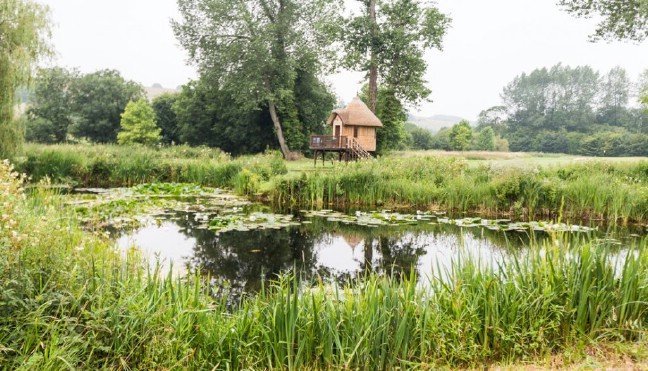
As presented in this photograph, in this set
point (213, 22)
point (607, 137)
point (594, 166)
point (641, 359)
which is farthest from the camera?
point (607, 137)

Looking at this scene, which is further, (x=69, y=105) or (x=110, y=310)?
(x=69, y=105)

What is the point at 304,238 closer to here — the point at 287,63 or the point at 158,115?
the point at 287,63

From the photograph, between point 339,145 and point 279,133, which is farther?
point 279,133

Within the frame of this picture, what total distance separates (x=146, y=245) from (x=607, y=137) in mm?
68132

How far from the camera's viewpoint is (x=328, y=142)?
95.0 feet

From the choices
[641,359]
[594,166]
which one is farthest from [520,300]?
[594,166]

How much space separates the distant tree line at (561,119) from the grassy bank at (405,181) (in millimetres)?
49776

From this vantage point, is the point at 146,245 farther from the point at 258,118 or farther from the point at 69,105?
the point at 69,105

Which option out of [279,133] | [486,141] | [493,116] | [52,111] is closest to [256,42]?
[279,133]

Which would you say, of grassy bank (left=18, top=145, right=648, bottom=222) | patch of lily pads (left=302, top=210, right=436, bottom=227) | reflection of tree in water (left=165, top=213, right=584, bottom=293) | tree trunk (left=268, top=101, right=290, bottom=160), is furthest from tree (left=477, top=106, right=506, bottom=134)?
reflection of tree in water (left=165, top=213, right=584, bottom=293)

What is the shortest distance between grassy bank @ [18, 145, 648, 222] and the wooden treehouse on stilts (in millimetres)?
9243

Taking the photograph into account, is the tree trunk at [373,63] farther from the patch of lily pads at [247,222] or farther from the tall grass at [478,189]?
the patch of lily pads at [247,222]

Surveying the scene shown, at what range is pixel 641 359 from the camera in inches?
153

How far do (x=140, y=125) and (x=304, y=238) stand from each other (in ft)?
128
